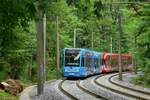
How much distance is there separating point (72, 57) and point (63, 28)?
27064 millimetres

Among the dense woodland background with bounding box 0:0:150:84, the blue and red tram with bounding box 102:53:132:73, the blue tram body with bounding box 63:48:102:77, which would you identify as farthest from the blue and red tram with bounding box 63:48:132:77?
the blue and red tram with bounding box 102:53:132:73

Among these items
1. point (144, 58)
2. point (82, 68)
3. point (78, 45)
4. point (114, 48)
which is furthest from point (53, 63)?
point (114, 48)

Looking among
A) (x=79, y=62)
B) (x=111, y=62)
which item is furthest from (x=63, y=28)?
(x=79, y=62)

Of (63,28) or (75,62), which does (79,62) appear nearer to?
(75,62)

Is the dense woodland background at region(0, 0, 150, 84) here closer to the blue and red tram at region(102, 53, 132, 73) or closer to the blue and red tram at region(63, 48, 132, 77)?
the blue and red tram at region(102, 53, 132, 73)

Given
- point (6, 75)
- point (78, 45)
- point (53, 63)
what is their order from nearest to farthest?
point (6, 75), point (53, 63), point (78, 45)

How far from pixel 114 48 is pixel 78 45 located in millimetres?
21226

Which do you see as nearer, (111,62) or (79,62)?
(79,62)

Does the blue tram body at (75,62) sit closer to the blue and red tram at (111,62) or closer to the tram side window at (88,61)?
the tram side window at (88,61)

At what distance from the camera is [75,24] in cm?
7656

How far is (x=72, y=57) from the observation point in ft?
143

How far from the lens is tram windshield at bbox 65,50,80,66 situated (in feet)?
142

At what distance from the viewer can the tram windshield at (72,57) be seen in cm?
4316

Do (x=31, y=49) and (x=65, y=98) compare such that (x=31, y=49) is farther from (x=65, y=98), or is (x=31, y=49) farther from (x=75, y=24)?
(x=75, y=24)
